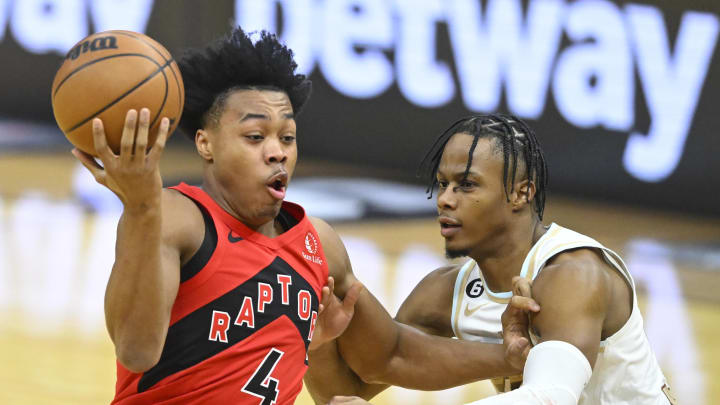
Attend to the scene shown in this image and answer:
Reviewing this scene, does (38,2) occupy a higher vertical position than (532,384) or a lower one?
higher

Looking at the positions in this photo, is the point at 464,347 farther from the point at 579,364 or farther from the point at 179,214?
the point at 179,214

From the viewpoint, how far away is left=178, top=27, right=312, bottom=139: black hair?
3.67m

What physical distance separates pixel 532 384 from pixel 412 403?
2.16 meters

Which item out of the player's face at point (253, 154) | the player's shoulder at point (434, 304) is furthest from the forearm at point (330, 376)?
the player's face at point (253, 154)

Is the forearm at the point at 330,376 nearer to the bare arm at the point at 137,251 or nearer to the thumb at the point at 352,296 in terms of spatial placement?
the thumb at the point at 352,296

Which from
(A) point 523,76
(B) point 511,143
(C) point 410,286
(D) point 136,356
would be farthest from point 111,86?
(A) point 523,76

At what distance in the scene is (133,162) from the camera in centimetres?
292

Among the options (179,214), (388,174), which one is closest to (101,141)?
(179,214)

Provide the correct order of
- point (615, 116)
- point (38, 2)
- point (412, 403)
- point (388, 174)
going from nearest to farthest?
point (412, 403) < point (615, 116) < point (388, 174) < point (38, 2)

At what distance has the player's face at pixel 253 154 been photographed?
3.56m

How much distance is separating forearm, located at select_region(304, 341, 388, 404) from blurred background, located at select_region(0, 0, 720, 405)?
233cm

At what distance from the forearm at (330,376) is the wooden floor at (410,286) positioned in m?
1.17

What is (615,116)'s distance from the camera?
10156 mm

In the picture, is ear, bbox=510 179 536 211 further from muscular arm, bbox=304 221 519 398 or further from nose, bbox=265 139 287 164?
nose, bbox=265 139 287 164
